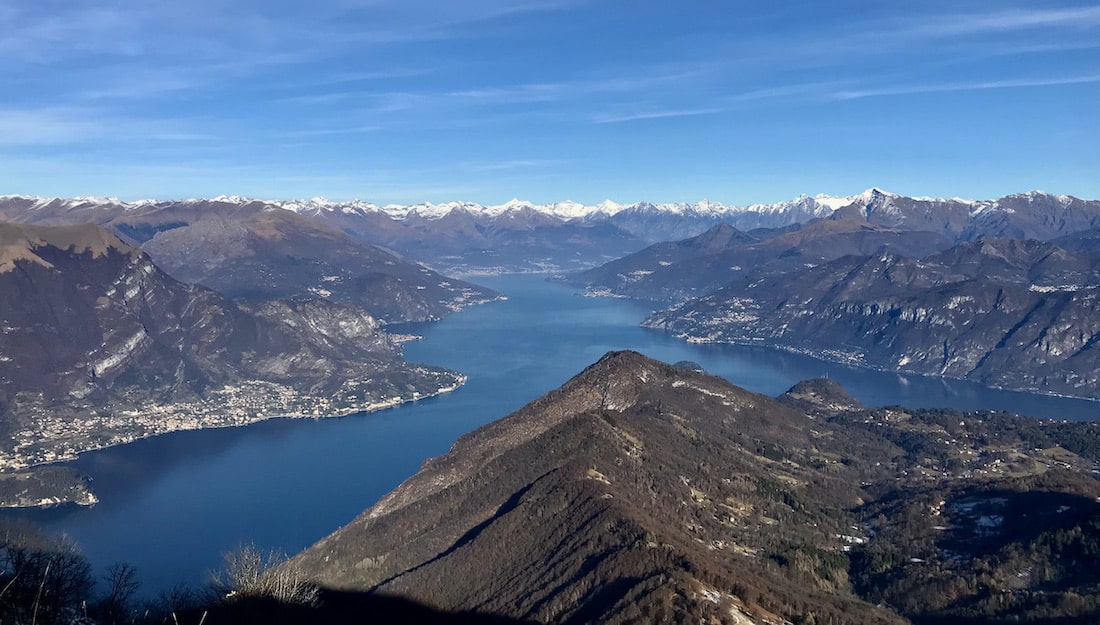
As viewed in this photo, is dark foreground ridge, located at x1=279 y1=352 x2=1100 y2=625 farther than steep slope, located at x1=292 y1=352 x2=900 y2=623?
Yes

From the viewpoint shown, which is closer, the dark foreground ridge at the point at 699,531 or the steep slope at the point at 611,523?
the steep slope at the point at 611,523

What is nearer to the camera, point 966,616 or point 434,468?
point 966,616

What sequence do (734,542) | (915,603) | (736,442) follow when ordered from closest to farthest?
(915,603) < (734,542) < (736,442)

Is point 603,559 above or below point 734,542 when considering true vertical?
above

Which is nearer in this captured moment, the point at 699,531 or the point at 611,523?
the point at 611,523

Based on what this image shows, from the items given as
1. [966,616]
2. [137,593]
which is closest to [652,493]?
[966,616]

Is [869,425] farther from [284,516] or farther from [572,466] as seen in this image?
[284,516]

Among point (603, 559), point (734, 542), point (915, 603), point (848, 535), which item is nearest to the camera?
point (603, 559)

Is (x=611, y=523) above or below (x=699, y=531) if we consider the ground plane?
above
